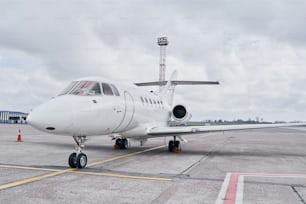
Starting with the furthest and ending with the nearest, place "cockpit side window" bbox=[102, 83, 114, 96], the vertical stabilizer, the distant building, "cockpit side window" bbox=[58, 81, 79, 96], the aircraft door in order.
Result: the distant building < the vertical stabilizer < the aircraft door < "cockpit side window" bbox=[102, 83, 114, 96] < "cockpit side window" bbox=[58, 81, 79, 96]

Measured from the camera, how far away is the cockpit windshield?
852 centimetres

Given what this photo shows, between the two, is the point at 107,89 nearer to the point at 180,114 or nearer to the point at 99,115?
the point at 99,115

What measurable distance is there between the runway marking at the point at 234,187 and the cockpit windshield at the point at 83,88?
4.60 meters

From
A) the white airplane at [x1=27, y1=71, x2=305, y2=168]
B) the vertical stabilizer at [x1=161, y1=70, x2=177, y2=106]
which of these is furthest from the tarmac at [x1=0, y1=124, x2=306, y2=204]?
the vertical stabilizer at [x1=161, y1=70, x2=177, y2=106]

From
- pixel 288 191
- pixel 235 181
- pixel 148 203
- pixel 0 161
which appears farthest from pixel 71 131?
pixel 288 191

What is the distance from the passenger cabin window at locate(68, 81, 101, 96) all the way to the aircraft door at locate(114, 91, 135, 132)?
5.87ft

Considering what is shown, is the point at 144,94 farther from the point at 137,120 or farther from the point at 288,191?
the point at 288,191

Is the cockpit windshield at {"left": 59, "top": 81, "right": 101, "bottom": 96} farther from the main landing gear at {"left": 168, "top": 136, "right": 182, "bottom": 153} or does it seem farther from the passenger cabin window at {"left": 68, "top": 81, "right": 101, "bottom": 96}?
the main landing gear at {"left": 168, "top": 136, "right": 182, "bottom": 153}

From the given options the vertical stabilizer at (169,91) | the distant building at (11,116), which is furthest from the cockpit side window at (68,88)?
the distant building at (11,116)

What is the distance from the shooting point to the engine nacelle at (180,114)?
1666 centimetres

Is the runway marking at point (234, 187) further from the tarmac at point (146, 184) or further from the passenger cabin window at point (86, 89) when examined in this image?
the passenger cabin window at point (86, 89)

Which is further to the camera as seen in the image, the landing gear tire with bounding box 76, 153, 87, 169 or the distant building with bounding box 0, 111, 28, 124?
the distant building with bounding box 0, 111, 28, 124

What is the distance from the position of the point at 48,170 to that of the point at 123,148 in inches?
290

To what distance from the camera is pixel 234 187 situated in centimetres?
619
